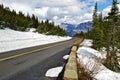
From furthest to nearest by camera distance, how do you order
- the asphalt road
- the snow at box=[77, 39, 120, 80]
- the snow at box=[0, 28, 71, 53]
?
the snow at box=[0, 28, 71, 53] → the snow at box=[77, 39, 120, 80] → the asphalt road

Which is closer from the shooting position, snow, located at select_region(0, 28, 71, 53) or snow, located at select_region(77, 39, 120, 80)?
snow, located at select_region(77, 39, 120, 80)

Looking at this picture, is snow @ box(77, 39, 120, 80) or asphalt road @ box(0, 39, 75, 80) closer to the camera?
asphalt road @ box(0, 39, 75, 80)

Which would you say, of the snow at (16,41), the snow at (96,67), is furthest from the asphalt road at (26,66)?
the snow at (16,41)

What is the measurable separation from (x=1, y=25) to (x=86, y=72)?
226ft

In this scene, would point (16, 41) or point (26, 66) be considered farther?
point (16, 41)

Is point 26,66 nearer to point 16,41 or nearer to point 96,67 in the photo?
point 96,67

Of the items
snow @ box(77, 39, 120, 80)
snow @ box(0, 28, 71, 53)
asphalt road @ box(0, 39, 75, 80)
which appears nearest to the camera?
asphalt road @ box(0, 39, 75, 80)

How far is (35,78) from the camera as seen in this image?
7.52 m

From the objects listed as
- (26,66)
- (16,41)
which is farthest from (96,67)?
(16,41)

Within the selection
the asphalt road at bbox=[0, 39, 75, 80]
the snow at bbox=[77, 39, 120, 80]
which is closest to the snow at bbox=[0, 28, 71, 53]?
the asphalt road at bbox=[0, 39, 75, 80]

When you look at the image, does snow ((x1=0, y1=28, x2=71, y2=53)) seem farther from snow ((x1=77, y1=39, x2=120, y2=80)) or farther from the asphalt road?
snow ((x1=77, y1=39, x2=120, y2=80))

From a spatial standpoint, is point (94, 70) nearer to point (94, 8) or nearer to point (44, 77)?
point (44, 77)

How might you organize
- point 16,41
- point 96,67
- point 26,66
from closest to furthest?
point 96,67, point 26,66, point 16,41

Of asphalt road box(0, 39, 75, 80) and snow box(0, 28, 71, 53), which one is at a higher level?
asphalt road box(0, 39, 75, 80)
